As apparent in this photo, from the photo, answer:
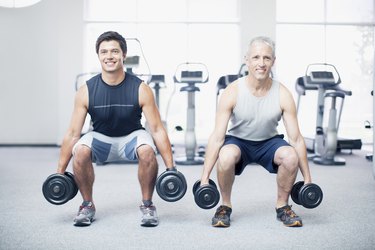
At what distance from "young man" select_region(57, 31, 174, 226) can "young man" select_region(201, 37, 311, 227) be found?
0.29 m

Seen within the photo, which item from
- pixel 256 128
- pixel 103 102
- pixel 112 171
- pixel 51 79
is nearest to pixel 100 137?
pixel 103 102

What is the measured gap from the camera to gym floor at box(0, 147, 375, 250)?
218cm

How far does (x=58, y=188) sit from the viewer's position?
93.1 inches

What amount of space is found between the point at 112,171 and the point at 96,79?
209 centimetres

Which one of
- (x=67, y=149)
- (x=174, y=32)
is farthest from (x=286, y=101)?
(x=174, y=32)

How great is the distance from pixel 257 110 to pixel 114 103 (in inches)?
29.3

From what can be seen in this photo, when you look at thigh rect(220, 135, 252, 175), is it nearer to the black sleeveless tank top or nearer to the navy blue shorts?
the navy blue shorts

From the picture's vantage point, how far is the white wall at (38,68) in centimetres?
660

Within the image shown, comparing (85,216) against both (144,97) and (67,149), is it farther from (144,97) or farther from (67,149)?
(144,97)

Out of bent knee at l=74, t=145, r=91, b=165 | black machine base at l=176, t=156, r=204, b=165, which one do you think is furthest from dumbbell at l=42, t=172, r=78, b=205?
black machine base at l=176, t=156, r=204, b=165

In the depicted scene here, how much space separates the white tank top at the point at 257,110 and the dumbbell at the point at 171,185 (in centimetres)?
46

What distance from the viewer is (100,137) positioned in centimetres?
254

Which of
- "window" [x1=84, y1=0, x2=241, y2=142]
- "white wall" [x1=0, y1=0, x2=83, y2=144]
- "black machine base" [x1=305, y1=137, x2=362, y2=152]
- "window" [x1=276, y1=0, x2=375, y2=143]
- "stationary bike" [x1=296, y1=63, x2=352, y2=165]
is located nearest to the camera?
"stationary bike" [x1=296, y1=63, x2=352, y2=165]

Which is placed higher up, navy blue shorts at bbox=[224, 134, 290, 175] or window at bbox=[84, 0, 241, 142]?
window at bbox=[84, 0, 241, 142]
